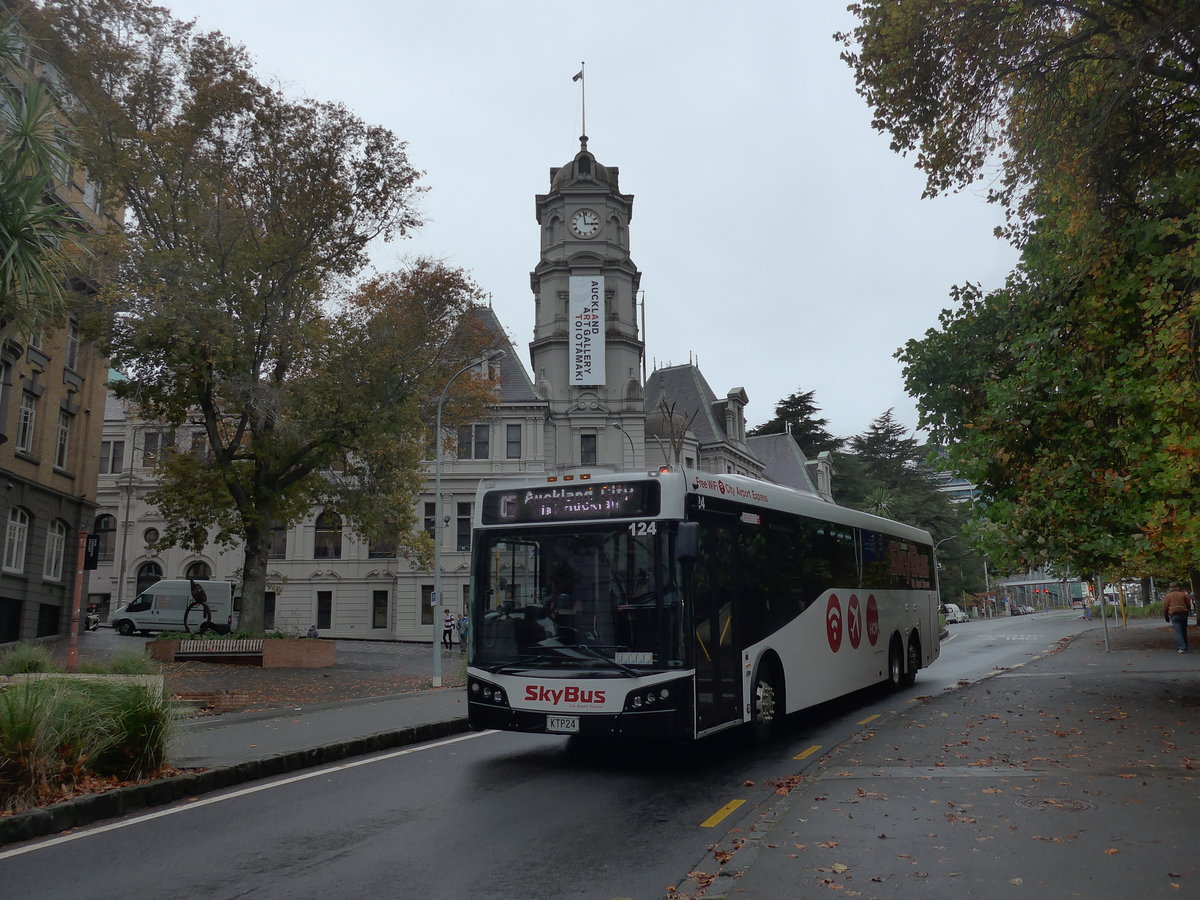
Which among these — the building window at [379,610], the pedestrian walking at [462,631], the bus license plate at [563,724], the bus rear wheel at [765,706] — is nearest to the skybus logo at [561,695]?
the bus license plate at [563,724]

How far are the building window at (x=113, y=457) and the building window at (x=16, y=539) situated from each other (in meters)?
23.2

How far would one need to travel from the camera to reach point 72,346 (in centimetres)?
3462

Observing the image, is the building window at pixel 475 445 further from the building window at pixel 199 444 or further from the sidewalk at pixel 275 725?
the sidewalk at pixel 275 725

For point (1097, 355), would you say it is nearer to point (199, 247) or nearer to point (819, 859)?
point (819, 859)

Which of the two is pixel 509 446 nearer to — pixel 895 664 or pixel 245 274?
pixel 245 274

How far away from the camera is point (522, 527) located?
34.6ft

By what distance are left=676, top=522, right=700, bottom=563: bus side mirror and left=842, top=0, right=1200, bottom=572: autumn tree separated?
5.05m

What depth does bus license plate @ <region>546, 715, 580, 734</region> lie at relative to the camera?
9.69 metres

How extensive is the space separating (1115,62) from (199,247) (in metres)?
21.8

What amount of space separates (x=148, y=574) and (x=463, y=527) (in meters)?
16.9

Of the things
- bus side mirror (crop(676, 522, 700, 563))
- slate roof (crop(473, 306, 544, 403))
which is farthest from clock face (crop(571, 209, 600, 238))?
bus side mirror (crop(676, 522, 700, 563))

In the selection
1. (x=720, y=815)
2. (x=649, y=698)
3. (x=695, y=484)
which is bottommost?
(x=720, y=815)

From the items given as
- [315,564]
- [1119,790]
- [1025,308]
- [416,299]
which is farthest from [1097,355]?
[315,564]

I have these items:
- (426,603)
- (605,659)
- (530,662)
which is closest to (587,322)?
(426,603)
